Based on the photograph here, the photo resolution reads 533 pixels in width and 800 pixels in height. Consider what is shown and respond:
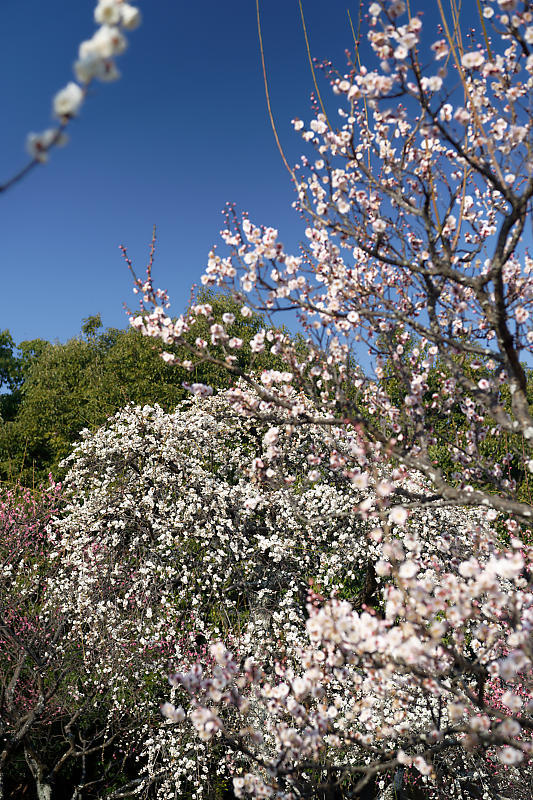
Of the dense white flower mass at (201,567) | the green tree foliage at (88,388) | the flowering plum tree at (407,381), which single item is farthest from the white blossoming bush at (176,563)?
the green tree foliage at (88,388)

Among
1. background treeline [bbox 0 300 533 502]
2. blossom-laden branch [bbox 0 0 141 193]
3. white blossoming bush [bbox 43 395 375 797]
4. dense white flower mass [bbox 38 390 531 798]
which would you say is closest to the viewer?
blossom-laden branch [bbox 0 0 141 193]

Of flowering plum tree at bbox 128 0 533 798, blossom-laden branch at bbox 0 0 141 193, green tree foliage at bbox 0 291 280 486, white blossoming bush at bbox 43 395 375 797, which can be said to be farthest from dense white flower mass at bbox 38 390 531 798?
green tree foliage at bbox 0 291 280 486

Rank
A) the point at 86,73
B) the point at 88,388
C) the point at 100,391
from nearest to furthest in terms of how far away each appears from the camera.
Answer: the point at 86,73, the point at 100,391, the point at 88,388

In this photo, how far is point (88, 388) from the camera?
2127 centimetres

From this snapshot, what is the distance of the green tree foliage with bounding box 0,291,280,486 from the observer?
57.7 ft

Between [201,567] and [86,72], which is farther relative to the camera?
[201,567]

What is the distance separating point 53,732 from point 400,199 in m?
11.3

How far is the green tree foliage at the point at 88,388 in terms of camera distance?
17.6 metres

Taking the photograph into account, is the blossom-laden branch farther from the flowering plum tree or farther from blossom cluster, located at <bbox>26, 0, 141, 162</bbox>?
the flowering plum tree

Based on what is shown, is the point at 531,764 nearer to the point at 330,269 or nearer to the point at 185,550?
the point at 185,550

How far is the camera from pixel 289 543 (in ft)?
25.3

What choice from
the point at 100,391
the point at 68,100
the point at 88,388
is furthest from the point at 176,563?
the point at 88,388

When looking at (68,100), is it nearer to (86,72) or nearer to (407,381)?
(86,72)

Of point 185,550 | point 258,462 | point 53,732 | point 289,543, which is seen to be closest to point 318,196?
Result: point 258,462
